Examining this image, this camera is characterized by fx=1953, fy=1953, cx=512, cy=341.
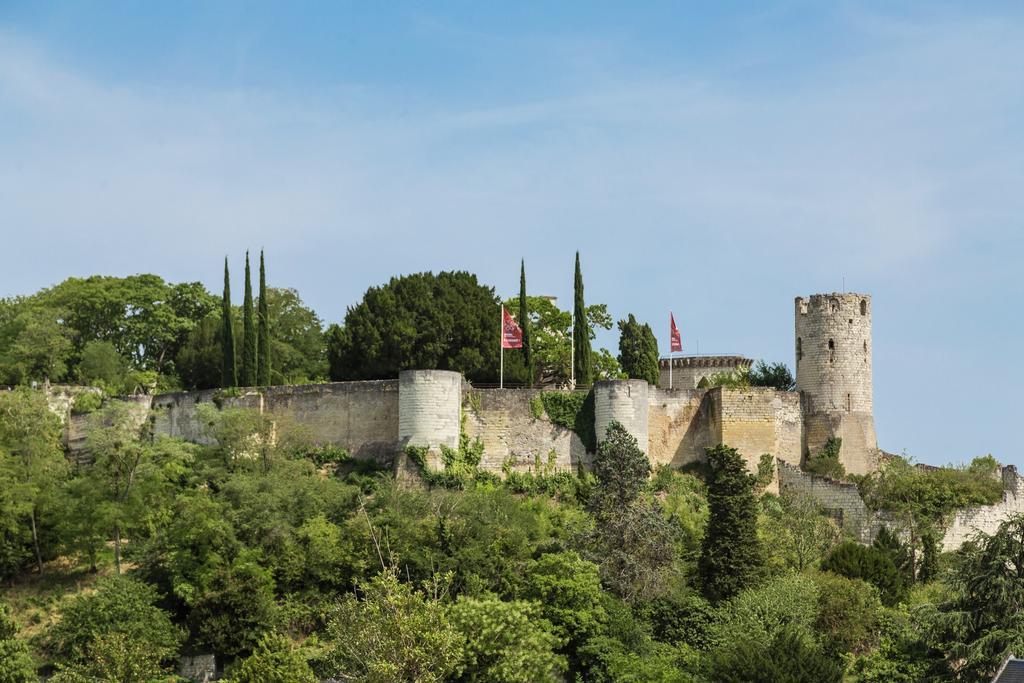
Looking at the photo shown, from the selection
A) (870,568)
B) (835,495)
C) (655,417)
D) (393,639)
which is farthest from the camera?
(655,417)

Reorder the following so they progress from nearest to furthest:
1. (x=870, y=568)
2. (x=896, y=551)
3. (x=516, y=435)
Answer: (x=870, y=568)
(x=896, y=551)
(x=516, y=435)

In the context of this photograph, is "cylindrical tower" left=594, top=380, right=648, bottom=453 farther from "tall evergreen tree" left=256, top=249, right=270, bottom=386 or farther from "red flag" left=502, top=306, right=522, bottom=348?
"tall evergreen tree" left=256, top=249, right=270, bottom=386

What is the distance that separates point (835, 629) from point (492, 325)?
807 inches

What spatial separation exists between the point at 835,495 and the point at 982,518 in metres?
4.58

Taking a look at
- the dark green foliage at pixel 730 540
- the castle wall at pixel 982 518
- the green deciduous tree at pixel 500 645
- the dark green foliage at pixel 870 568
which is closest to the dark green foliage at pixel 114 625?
the green deciduous tree at pixel 500 645

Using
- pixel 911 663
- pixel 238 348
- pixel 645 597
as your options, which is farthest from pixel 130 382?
pixel 911 663

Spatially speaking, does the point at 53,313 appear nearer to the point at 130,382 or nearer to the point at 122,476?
the point at 130,382

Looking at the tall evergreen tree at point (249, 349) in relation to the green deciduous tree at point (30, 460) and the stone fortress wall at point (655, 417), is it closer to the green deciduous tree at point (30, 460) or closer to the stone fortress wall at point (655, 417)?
the stone fortress wall at point (655, 417)

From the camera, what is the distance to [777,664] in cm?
4559

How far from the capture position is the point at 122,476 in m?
56.4

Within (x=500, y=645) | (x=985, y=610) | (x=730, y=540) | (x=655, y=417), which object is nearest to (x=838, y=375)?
(x=655, y=417)

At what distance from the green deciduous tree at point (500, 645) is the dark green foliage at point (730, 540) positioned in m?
5.98

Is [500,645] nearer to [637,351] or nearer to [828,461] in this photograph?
[828,461]

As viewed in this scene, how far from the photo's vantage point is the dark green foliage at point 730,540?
51031 millimetres
